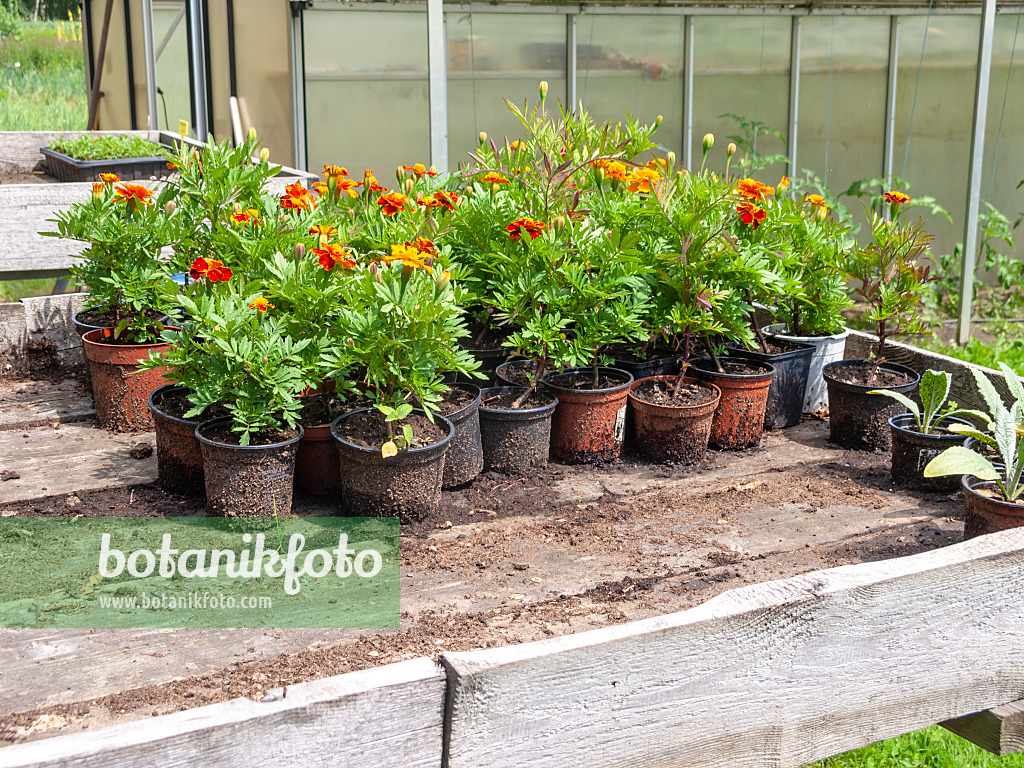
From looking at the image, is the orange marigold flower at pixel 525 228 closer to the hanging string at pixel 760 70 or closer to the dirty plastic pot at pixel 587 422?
the dirty plastic pot at pixel 587 422

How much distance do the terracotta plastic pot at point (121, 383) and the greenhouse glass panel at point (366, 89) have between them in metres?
2.82

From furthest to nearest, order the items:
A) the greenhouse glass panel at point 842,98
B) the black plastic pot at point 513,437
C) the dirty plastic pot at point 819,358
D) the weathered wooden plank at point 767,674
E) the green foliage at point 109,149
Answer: the greenhouse glass panel at point 842,98 < the green foliage at point 109,149 < the dirty plastic pot at point 819,358 < the black plastic pot at point 513,437 < the weathered wooden plank at point 767,674

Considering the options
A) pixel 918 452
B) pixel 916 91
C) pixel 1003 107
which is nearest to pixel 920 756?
pixel 918 452

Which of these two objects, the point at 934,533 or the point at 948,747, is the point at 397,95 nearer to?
the point at 934,533

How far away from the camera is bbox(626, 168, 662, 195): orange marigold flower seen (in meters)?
3.20

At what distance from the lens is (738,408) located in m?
3.35

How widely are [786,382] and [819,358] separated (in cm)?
24

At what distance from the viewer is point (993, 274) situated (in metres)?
7.22

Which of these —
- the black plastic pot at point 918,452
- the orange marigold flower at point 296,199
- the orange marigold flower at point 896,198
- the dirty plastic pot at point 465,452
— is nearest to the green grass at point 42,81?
the orange marigold flower at point 296,199

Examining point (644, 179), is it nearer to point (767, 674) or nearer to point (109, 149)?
point (767, 674)

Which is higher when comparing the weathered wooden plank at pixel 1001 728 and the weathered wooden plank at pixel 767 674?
the weathered wooden plank at pixel 767 674

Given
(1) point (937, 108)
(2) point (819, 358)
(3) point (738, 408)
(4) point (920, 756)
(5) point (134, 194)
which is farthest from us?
(1) point (937, 108)

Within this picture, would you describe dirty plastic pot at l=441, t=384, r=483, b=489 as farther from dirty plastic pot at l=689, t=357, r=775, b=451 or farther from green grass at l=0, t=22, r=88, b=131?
green grass at l=0, t=22, r=88, b=131

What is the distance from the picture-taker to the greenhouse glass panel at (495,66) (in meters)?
5.78
